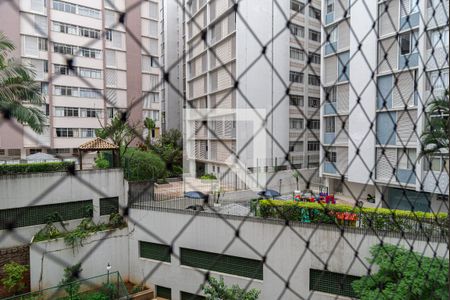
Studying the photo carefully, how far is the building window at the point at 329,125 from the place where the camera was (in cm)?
570

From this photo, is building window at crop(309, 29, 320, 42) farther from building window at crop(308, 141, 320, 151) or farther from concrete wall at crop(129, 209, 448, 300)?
concrete wall at crop(129, 209, 448, 300)

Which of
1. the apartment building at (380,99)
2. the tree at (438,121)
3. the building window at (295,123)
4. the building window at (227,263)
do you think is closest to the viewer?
the tree at (438,121)

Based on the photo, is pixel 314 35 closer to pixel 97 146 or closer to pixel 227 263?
pixel 97 146

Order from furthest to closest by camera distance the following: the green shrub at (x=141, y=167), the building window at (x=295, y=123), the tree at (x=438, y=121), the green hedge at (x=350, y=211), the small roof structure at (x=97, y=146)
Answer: the building window at (x=295, y=123) → the green shrub at (x=141, y=167) → the small roof structure at (x=97, y=146) → the green hedge at (x=350, y=211) → the tree at (x=438, y=121)

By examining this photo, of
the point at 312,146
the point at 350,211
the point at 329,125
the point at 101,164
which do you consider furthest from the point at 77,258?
the point at 312,146

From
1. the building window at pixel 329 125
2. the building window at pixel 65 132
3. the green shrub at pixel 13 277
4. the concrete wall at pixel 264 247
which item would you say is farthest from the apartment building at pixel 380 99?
the building window at pixel 65 132

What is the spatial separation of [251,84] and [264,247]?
10.6 ft

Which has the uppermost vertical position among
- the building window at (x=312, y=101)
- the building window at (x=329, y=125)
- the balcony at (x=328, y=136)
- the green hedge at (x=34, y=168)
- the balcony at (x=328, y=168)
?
the building window at (x=312, y=101)

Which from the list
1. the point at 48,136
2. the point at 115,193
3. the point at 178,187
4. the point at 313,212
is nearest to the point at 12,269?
the point at 115,193

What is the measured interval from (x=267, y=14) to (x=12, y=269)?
5282mm

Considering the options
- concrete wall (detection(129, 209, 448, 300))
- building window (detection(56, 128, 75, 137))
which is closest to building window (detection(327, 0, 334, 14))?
concrete wall (detection(129, 209, 448, 300))

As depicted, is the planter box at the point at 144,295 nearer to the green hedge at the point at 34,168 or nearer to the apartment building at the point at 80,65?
the green hedge at the point at 34,168

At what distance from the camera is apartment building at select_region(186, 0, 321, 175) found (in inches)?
222

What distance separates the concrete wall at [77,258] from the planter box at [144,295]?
0.44m
